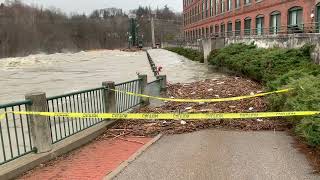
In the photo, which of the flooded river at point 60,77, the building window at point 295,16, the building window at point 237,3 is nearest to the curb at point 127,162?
the flooded river at point 60,77

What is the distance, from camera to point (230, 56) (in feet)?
93.2

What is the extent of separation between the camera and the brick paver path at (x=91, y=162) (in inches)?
251

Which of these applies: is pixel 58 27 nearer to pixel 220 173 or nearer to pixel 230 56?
pixel 230 56

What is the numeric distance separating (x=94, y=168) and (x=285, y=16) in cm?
2955

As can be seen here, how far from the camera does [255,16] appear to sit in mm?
40625

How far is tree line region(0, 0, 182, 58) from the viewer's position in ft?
389

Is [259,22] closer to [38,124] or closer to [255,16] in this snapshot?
[255,16]

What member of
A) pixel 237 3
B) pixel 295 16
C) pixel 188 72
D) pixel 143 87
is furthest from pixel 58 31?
pixel 143 87

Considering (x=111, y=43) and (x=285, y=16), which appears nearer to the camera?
(x=285, y=16)

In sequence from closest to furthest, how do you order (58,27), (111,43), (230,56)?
(230,56) → (58,27) → (111,43)

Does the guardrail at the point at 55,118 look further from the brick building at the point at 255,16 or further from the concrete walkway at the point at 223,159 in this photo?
the brick building at the point at 255,16

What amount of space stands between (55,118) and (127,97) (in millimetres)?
2244

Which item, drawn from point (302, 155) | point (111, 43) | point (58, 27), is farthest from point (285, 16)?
point (111, 43)

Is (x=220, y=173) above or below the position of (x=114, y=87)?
below
